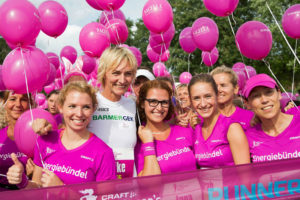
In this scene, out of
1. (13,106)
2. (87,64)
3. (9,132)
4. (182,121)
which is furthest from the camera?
(87,64)

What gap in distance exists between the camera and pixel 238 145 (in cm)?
275

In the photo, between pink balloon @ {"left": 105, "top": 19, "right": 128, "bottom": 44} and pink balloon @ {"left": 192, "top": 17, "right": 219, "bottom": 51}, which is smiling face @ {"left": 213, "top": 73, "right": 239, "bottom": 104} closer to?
pink balloon @ {"left": 192, "top": 17, "right": 219, "bottom": 51}

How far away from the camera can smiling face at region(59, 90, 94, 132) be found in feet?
8.51

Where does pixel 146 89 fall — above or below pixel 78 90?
above

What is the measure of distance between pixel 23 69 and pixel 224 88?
2.48 meters

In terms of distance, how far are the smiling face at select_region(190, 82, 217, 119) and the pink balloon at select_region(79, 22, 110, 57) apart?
286 centimetres

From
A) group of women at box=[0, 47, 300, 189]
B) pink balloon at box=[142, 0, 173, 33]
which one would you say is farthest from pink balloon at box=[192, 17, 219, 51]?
group of women at box=[0, 47, 300, 189]

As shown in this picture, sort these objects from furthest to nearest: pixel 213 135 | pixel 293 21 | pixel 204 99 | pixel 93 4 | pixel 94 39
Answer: pixel 293 21 < pixel 93 4 < pixel 94 39 < pixel 204 99 < pixel 213 135

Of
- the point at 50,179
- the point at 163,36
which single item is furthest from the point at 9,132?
the point at 163,36

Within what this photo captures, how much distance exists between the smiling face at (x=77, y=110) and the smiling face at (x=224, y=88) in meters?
1.94

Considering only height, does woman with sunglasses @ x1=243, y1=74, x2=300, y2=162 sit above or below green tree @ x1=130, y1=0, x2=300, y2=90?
below

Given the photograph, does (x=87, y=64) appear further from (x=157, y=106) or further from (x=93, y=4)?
(x=157, y=106)

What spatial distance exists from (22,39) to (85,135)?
3.86 feet

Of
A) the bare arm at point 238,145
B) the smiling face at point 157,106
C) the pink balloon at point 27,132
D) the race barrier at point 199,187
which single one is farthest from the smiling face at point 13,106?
the bare arm at point 238,145
